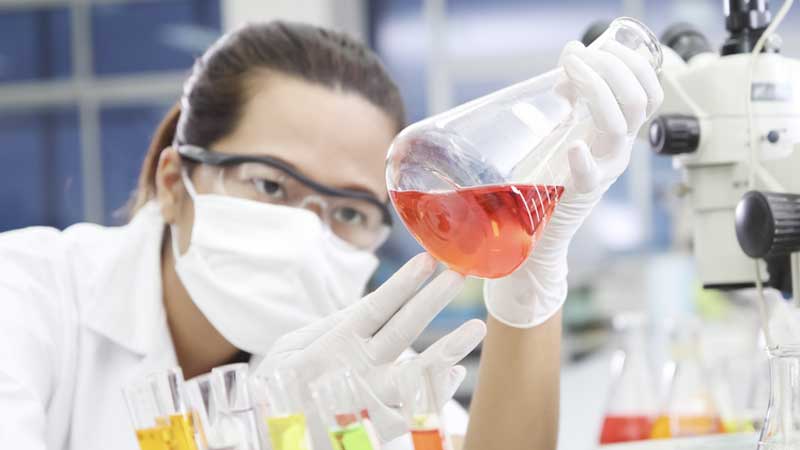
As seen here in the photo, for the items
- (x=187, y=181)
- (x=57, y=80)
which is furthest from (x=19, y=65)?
(x=187, y=181)

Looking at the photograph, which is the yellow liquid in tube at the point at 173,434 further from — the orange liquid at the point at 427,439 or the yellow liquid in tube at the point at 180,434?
the orange liquid at the point at 427,439

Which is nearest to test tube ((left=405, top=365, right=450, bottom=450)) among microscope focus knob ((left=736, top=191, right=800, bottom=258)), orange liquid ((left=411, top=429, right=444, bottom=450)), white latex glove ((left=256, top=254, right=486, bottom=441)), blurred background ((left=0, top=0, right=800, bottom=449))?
orange liquid ((left=411, top=429, right=444, bottom=450))

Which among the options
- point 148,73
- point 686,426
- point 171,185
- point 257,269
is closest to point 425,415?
point 257,269

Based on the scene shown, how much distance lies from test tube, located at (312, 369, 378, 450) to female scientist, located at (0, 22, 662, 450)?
27 cm

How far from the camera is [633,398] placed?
1.60 metres

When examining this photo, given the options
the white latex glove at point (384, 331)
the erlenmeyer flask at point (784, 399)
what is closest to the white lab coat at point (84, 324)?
the white latex glove at point (384, 331)

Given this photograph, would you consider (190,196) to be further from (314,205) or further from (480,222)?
(480,222)

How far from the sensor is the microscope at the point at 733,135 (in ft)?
3.41

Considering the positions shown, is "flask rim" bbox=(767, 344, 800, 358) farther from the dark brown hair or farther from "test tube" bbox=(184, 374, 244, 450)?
the dark brown hair

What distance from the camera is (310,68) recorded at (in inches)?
59.5

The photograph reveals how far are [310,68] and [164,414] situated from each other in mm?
842

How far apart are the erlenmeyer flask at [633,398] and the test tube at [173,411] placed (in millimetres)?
922

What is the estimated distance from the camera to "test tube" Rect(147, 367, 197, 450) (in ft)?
2.54

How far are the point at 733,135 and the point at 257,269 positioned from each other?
710 mm
